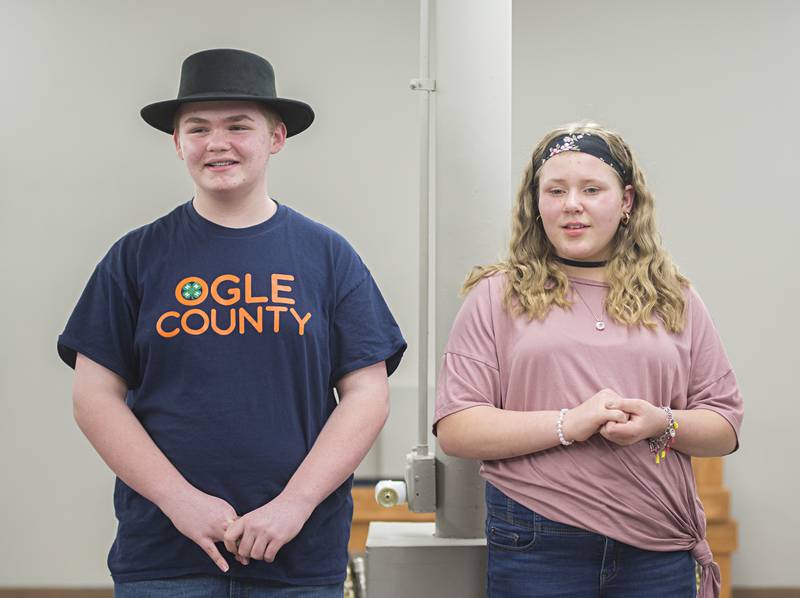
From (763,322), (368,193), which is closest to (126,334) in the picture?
(368,193)

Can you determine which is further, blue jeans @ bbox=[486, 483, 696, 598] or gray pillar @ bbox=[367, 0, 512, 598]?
gray pillar @ bbox=[367, 0, 512, 598]

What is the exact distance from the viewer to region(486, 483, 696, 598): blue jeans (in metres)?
1.53

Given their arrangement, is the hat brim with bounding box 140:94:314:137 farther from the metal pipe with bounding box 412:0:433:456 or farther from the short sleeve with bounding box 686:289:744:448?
the short sleeve with bounding box 686:289:744:448

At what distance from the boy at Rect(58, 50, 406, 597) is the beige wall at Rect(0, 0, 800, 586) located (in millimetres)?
2439

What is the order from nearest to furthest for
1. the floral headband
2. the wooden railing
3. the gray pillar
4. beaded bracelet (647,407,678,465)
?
beaded bracelet (647,407,678,465)
the floral headband
the gray pillar
the wooden railing

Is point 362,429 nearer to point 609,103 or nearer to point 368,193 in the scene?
point 368,193

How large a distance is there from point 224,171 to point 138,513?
585mm

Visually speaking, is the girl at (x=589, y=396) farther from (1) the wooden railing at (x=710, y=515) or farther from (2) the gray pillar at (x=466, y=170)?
(1) the wooden railing at (x=710, y=515)

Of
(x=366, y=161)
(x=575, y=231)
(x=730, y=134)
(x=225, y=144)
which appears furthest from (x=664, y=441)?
(x=730, y=134)

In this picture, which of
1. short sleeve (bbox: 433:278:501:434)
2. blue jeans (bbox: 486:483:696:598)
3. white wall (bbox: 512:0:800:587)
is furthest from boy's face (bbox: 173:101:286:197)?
white wall (bbox: 512:0:800:587)

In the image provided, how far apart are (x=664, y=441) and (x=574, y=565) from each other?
0.26 m

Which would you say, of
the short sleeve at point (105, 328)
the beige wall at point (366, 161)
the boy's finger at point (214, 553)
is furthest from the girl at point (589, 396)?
the beige wall at point (366, 161)

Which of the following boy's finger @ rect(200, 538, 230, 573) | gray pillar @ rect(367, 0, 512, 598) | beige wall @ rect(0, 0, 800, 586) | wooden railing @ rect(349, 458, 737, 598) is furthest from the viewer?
beige wall @ rect(0, 0, 800, 586)

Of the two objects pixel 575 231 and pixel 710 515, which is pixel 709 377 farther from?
pixel 710 515
